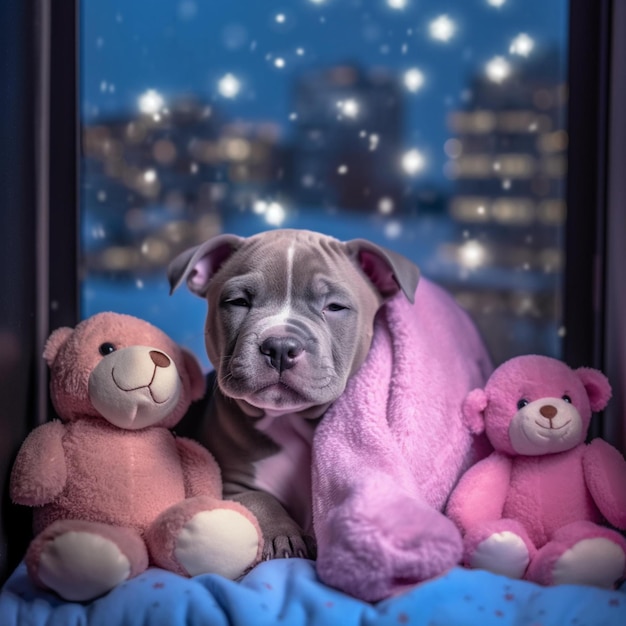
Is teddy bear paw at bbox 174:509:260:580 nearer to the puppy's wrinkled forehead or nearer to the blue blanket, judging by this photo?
the blue blanket

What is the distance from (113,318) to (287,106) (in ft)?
3.03

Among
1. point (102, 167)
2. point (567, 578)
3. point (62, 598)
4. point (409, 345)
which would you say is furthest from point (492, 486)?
point (102, 167)

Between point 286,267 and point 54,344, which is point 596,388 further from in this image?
point 54,344

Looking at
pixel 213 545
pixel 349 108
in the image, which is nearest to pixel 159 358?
pixel 213 545

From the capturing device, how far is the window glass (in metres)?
2.26

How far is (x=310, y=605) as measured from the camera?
1392mm

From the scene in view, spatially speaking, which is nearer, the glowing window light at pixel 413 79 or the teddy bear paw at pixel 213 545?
the teddy bear paw at pixel 213 545

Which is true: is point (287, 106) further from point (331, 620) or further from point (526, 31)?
point (331, 620)

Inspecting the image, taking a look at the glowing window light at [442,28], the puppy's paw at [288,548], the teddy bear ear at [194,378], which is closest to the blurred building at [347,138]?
the glowing window light at [442,28]

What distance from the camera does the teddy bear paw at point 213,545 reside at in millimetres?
1513

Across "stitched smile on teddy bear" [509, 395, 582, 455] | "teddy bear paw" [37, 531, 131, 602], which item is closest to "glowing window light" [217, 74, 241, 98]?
"stitched smile on teddy bear" [509, 395, 582, 455]

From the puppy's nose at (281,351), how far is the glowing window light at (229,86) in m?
1.03

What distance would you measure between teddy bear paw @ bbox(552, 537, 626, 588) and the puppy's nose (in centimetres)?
66

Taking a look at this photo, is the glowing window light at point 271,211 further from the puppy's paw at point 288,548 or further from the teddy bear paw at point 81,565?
the teddy bear paw at point 81,565
